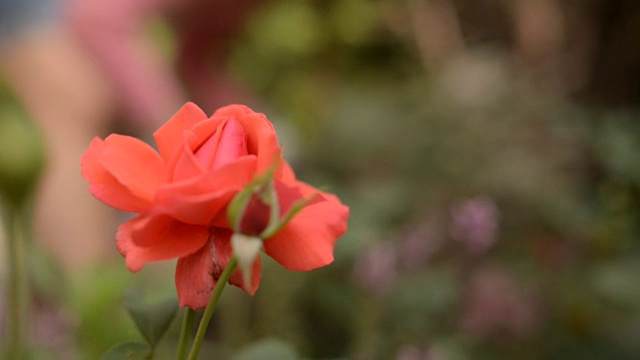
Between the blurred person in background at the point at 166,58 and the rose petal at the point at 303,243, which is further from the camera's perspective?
the blurred person in background at the point at 166,58

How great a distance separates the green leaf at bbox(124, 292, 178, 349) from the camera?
11.0 inches

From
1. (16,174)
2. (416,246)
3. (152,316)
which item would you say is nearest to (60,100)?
(416,246)

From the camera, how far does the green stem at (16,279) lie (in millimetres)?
345

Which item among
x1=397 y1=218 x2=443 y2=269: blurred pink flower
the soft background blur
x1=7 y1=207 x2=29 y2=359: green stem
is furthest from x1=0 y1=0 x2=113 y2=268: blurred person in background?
x1=7 y1=207 x2=29 y2=359: green stem

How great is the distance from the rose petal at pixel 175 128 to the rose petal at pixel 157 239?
0.03 m

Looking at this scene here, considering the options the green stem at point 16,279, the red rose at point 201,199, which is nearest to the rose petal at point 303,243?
the red rose at point 201,199

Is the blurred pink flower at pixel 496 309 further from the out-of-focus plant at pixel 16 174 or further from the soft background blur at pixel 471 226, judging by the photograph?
the out-of-focus plant at pixel 16 174

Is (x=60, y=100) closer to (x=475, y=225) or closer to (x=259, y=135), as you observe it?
(x=475, y=225)

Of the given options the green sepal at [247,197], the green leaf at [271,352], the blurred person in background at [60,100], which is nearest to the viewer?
the green sepal at [247,197]

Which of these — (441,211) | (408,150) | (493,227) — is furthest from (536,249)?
(408,150)

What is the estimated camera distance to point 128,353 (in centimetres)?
27

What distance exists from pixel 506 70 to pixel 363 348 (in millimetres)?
928

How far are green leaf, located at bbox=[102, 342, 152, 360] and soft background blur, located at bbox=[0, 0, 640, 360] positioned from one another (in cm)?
8

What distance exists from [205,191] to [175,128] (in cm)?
5
